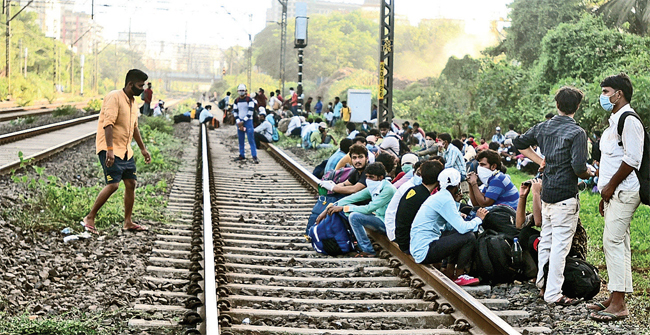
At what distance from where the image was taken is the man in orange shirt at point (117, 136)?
306 inches

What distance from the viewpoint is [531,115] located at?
23.3 m

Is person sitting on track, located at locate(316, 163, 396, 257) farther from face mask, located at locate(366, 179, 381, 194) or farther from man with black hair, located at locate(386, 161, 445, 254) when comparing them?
man with black hair, located at locate(386, 161, 445, 254)

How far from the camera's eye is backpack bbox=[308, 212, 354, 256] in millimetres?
7617

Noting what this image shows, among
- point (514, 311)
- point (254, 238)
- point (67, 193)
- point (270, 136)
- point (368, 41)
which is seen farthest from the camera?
point (368, 41)

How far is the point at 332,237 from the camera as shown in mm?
7637

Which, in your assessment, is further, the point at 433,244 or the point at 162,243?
the point at 162,243

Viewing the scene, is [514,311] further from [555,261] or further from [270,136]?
[270,136]

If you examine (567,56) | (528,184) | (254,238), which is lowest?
(254,238)

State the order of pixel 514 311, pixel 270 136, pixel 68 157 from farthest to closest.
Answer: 1. pixel 270 136
2. pixel 68 157
3. pixel 514 311

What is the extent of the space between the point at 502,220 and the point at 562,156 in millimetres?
1486

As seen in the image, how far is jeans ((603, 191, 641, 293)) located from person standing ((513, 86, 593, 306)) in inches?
12.3

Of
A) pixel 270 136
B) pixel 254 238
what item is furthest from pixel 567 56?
pixel 254 238

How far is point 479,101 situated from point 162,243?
791 inches

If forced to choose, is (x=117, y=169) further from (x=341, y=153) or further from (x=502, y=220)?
(x=502, y=220)
